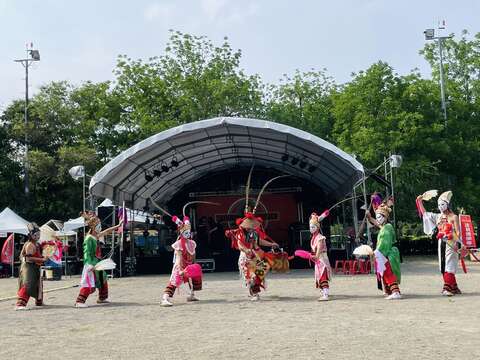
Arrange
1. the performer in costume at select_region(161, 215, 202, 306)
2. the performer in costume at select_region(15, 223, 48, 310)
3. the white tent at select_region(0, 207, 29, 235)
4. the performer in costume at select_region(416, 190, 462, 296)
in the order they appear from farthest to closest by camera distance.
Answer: the white tent at select_region(0, 207, 29, 235) → the performer in costume at select_region(15, 223, 48, 310) → the performer in costume at select_region(161, 215, 202, 306) → the performer in costume at select_region(416, 190, 462, 296)

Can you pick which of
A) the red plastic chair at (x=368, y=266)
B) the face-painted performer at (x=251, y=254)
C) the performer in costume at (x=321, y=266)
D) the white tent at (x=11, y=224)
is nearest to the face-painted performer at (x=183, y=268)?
the face-painted performer at (x=251, y=254)

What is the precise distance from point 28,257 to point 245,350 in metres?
5.91

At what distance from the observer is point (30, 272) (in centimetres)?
1095

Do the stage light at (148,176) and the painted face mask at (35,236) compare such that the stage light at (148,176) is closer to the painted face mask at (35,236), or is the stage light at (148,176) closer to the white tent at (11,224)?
the white tent at (11,224)

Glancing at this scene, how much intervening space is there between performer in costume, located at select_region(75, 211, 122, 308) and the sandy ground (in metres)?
0.27

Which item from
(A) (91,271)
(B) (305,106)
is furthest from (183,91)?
(A) (91,271)

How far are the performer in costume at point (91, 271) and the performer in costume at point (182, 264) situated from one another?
1.21 m

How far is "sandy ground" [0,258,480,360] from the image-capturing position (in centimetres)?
622

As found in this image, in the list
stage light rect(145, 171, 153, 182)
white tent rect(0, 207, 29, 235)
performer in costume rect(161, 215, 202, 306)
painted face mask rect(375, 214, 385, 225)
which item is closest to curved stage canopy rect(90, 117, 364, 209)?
stage light rect(145, 171, 153, 182)

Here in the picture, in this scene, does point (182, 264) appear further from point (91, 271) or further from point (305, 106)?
point (305, 106)

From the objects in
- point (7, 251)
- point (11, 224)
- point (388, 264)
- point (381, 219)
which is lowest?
point (388, 264)

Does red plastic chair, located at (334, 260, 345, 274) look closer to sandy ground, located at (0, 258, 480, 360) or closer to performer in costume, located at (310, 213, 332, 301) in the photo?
sandy ground, located at (0, 258, 480, 360)

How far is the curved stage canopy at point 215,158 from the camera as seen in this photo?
1702 centimetres

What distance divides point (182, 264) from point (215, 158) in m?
13.2
